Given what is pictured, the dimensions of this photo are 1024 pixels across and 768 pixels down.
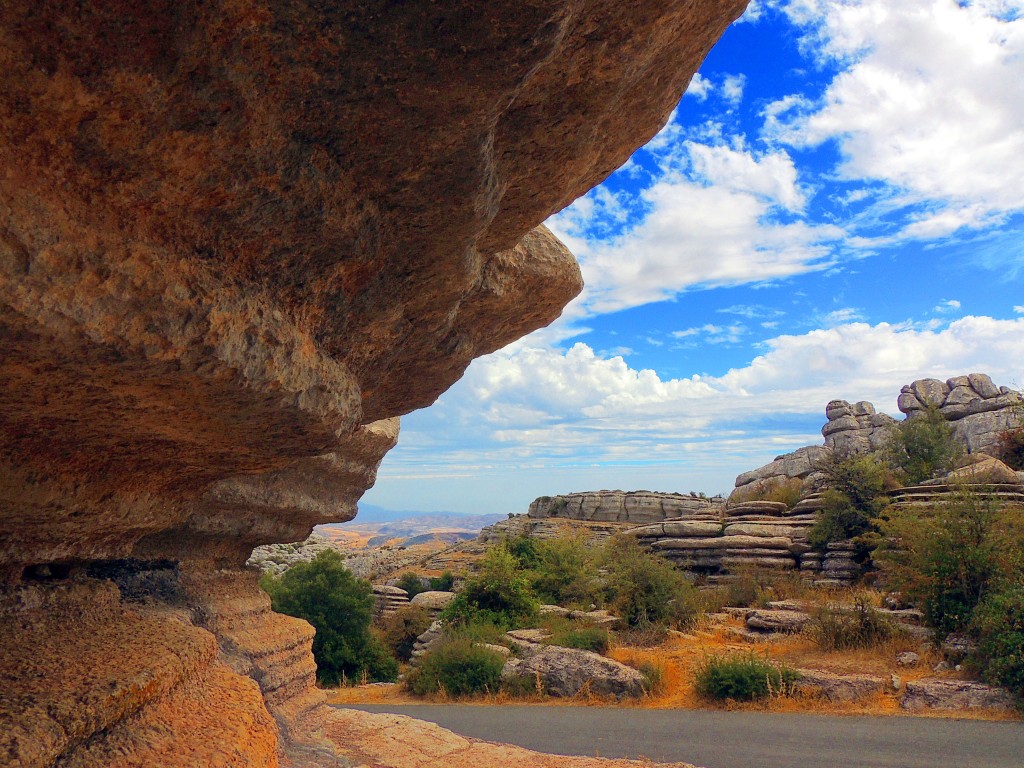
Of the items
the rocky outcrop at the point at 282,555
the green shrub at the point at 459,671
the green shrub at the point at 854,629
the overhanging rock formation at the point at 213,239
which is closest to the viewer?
the overhanging rock formation at the point at 213,239

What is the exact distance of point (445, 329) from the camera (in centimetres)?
340

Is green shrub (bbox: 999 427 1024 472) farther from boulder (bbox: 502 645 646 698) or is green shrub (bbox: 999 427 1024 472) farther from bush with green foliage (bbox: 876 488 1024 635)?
boulder (bbox: 502 645 646 698)

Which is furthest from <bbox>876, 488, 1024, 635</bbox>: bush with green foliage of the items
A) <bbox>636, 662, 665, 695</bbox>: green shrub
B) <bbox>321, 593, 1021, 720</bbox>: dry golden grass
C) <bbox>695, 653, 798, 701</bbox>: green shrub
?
<bbox>636, 662, 665, 695</bbox>: green shrub

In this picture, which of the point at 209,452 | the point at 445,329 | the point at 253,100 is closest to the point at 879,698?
the point at 445,329

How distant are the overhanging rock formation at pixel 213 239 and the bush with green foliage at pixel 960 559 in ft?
43.4

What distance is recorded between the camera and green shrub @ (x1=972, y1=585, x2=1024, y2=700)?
9.75 meters

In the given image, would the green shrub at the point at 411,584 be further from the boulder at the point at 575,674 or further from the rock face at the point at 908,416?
the boulder at the point at 575,674

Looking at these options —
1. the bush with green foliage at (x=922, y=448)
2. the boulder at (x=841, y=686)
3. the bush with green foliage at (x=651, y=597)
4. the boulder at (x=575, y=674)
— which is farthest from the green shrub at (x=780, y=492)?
the boulder at (x=575, y=674)

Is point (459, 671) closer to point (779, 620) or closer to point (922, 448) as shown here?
point (779, 620)

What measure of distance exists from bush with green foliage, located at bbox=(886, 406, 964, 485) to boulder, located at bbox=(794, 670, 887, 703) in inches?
781

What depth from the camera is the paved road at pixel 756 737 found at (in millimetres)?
7289

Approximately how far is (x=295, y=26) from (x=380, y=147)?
46 cm

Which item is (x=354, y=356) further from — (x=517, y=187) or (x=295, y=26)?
(x=295, y=26)

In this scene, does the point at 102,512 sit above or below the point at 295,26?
below
